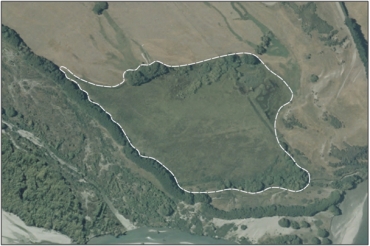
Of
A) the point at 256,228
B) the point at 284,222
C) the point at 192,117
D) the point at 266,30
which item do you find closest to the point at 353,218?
the point at 284,222

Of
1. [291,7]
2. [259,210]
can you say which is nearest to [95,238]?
[259,210]

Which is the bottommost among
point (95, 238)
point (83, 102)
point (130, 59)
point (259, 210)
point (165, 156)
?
point (95, 238)

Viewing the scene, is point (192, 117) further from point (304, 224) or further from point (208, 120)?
point (304, 224)

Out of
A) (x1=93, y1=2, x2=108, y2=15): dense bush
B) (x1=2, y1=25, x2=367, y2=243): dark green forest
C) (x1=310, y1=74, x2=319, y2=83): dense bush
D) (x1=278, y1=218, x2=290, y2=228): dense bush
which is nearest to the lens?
(x1=2, y1=25, x2=367, y2=243): dark green forest

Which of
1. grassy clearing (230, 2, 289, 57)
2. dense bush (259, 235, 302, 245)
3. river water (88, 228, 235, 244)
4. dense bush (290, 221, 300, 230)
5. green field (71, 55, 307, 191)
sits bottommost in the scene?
river water (88, 228, 235, 244)

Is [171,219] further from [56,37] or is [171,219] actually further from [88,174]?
[56,37]

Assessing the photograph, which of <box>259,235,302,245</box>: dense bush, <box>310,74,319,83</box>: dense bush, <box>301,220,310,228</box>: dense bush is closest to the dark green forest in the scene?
<box>259,235,302,245</box>: dense bush

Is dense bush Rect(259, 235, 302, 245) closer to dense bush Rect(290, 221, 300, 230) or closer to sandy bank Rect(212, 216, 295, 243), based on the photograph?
sandy bank Rect(212, 216, 295, 243)
